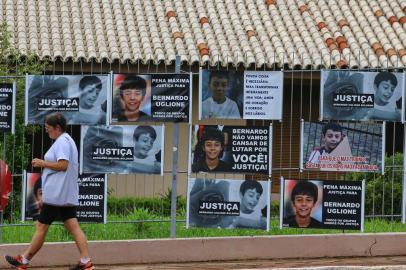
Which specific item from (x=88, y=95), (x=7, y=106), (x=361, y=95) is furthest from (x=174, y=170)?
(x=361, y=95)

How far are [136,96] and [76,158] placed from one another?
1389 mm

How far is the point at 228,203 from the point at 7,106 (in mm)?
2592

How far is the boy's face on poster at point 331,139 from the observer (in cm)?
1159

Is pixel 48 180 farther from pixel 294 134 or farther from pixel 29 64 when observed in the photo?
pixel 29 64

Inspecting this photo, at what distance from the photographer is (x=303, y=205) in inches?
458

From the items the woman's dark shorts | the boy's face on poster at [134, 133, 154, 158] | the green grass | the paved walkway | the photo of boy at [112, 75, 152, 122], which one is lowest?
the paved walkway

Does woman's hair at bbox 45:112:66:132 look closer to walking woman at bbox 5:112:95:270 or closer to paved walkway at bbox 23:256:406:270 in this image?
walking woman at bbox 5:112:95:270

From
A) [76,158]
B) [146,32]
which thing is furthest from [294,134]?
[146,32]

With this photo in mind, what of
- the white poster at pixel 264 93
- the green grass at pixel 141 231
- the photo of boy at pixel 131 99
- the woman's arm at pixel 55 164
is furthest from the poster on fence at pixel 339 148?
the woman's arm at pixel 55 164

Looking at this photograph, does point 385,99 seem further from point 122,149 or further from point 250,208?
point 122,149

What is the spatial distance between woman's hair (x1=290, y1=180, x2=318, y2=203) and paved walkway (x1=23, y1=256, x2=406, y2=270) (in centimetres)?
71

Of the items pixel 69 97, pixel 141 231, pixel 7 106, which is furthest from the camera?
pixel 141 231

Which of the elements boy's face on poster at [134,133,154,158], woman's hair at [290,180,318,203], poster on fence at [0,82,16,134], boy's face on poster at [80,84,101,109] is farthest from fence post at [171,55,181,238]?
poster on fence at [0,82,16,134]

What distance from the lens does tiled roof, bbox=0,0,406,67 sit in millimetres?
19359
